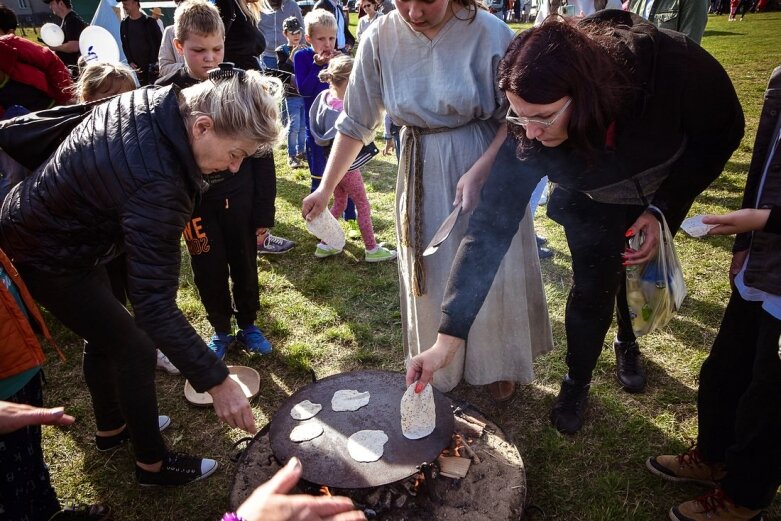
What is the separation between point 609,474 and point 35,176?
2758 mm

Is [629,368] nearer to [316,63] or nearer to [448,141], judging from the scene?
[448,141]

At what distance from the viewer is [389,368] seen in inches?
129

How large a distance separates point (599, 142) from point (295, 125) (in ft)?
18.9

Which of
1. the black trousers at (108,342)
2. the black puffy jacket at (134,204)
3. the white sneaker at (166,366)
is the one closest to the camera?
the black puffy jacket at (134,204)

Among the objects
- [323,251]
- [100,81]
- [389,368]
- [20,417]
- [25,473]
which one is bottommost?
[389,368]

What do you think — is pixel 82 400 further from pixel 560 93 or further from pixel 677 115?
pixel 677 115

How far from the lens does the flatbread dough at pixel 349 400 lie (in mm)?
2361

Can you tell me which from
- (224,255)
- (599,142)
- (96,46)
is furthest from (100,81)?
(96,46)

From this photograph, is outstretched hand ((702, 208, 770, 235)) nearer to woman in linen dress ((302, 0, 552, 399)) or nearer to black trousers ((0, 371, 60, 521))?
woman in linen dress ((302, 0, 552, 399))

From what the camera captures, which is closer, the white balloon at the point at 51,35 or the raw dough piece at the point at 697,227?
the raw dough piece at the point at 697,227

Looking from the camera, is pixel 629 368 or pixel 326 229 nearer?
pixel 326 229

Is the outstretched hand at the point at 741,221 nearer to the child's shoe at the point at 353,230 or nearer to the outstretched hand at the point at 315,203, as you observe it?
the outstretched hand at the point at 315,203

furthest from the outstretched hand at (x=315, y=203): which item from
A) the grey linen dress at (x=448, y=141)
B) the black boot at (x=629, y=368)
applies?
the black boot at (x=629, y=368)

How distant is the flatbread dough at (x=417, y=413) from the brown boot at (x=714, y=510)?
3.61 ft
